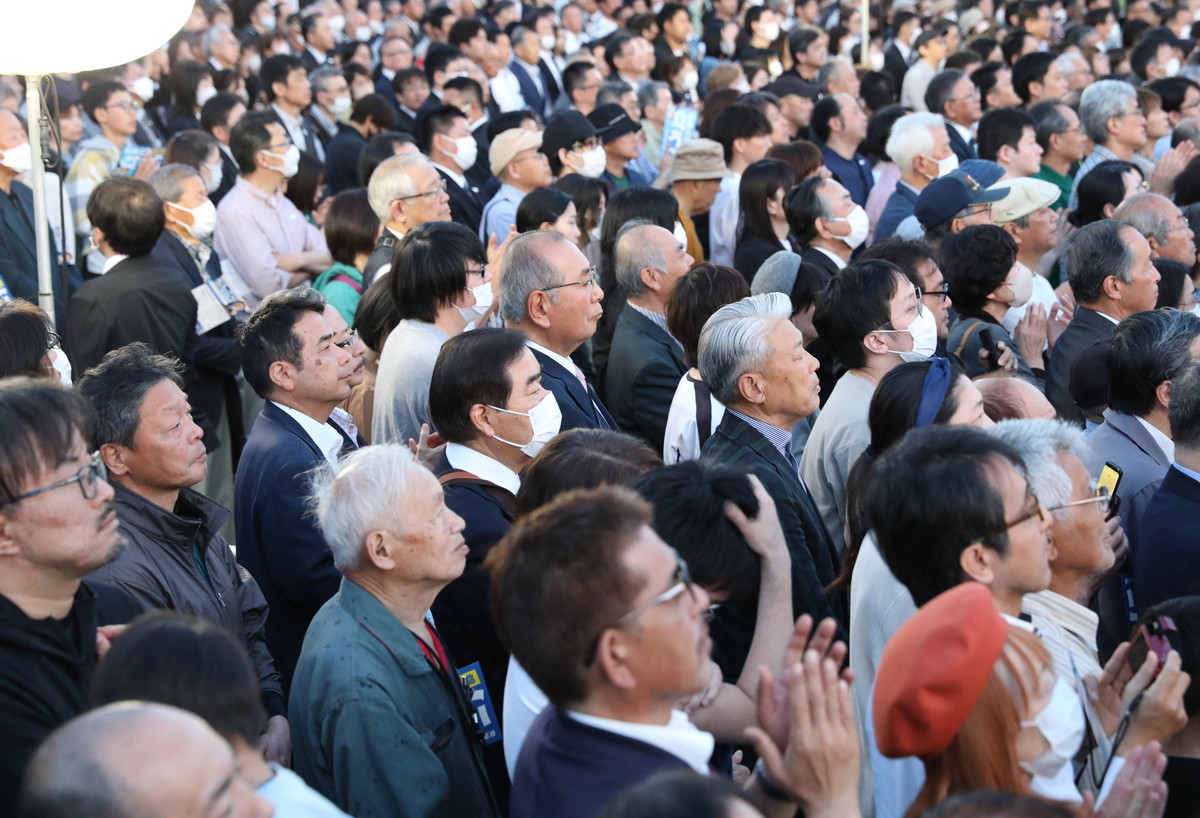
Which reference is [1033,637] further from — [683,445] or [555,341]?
[555,341]

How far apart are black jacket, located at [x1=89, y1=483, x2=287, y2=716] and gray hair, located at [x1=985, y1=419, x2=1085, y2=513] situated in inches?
80.5

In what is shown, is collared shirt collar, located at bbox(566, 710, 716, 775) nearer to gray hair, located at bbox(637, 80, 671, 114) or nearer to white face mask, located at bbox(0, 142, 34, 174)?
white face mask, located at bbox(0, 142, 34, 174)

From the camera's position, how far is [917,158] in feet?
25.3

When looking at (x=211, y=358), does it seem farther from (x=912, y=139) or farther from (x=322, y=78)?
(x=322, y=78)

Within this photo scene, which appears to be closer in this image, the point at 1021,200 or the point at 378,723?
the point at 378,723

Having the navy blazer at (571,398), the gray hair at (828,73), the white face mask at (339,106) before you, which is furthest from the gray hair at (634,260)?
the gray hair at (828,73)

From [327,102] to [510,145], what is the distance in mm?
3838

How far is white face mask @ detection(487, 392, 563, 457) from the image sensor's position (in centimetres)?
390

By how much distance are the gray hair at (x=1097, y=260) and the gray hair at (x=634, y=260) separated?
5.65 ft

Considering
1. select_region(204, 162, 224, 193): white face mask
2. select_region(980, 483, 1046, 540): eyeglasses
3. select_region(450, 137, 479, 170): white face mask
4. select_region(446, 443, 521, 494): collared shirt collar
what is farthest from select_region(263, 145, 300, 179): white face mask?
select_region(980, 483, 1046, 540): eyeglasses

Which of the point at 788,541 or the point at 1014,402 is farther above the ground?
the point at 788,541

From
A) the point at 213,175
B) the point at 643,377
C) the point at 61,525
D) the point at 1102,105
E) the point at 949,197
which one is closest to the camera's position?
the point at 61,525

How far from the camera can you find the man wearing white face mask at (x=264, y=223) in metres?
7.32

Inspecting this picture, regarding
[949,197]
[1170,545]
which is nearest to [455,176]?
[949,197]
